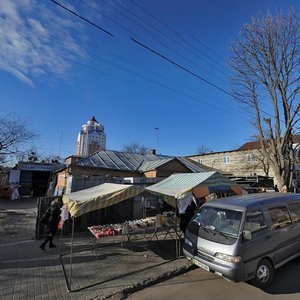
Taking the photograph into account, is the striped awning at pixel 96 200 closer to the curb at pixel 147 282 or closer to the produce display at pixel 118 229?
the produce display at pixel 118 229

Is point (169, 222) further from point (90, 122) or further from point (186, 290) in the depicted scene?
point (90, 122)

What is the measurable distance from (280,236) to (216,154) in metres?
35.2

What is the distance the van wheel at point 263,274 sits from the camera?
16.7 ft

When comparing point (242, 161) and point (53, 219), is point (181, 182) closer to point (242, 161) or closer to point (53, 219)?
point (53, 219)

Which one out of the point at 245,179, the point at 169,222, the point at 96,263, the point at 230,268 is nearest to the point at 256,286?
the point at 230,268

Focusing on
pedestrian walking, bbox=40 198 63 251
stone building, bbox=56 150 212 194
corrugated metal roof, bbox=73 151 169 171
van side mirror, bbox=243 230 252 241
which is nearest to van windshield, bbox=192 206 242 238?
van side mirror, bbox=243 230 252 241

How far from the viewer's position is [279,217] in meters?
6.02

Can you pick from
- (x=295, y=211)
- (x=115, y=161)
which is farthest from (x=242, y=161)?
(x=295, y=211)

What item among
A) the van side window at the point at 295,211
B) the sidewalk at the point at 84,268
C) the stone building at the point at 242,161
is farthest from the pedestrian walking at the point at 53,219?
the stone building at the point at 242,161

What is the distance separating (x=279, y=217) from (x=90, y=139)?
203 feet

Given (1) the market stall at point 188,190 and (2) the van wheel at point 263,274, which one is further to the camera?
(1) the market stall at point 188,190

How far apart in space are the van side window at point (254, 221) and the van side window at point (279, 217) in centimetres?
38

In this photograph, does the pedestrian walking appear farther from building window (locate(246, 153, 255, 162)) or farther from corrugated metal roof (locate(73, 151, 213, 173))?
building window (locate(246, 153, 255, 162))

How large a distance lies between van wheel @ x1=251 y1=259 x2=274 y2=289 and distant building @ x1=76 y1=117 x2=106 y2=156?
59.2 meters
